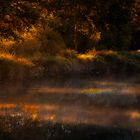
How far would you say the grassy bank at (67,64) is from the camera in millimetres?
30203

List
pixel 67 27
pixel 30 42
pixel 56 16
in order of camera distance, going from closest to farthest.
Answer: pixel 30 42
pixel 56 16
pixel 67 27

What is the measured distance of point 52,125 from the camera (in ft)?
53.7

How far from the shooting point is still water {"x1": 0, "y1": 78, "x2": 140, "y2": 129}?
1781 centimetres

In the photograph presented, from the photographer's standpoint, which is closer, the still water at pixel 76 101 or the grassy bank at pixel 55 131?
the grassy bank at pixel 55 131

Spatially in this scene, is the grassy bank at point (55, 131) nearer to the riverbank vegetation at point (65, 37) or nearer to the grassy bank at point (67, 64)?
the grassy bank at point (67, 64)

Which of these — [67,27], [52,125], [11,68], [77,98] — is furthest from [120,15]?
[52,125]

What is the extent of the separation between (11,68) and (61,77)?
442 centimetres

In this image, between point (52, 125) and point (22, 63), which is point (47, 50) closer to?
point (22, 63)

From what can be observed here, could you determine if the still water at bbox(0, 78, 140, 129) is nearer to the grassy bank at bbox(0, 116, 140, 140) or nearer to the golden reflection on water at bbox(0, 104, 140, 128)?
the golden reflection on water at bbox(0, 104, 140, 128)

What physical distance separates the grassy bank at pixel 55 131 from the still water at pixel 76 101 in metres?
0.82

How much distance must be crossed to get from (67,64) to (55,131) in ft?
65.7

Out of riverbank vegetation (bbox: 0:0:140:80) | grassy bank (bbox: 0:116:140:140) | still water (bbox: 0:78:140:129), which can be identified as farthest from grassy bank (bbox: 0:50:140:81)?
grassy bank (bbox: 0:116:140:140)

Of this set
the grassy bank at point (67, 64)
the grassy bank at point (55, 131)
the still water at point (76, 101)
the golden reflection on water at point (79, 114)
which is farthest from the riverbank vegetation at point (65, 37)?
the grassy bank at point (55, 131)

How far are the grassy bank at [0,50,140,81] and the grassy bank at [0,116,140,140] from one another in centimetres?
1317
